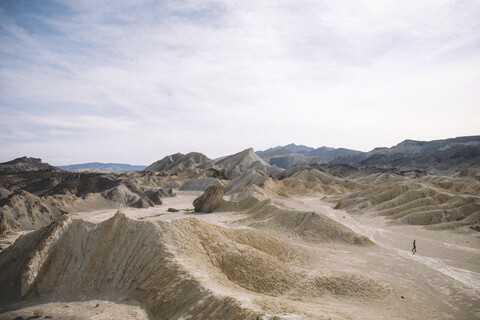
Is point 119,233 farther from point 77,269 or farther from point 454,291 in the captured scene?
point 454,291

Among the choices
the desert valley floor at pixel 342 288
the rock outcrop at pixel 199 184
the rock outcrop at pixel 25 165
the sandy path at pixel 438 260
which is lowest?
the sandy path at pixel 438 260

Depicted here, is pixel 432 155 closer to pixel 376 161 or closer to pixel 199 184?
pixel 376 161

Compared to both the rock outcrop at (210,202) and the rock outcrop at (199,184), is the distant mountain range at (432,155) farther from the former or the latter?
the rock outcrop at (210,202)

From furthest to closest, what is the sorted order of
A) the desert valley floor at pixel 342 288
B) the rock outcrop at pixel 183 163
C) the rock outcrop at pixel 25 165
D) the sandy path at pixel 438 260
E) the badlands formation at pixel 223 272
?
the rock outcrop at pixel 183 163, the rock outcrop at pixel 25 165, the sandy path at pixel 438 260, the badlands formation at pixel 223 272, the desert valley floor at pixel 342 288

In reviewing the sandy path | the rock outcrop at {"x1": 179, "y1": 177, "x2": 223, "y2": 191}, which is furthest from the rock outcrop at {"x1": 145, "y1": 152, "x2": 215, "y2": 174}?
the sandy path

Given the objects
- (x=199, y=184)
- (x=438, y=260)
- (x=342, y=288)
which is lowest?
(x=438, y=260)

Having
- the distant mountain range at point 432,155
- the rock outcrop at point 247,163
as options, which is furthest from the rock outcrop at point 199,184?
the distant mountain range at point 432,155

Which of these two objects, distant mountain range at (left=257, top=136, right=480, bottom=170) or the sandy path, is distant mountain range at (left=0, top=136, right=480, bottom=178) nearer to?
distant mountain range at (left=257, top=136, right=480, bottom=170)

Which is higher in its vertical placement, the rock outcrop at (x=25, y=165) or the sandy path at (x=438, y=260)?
the rock outcrop at (x=25, y=165)

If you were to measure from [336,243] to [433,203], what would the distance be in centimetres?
2595

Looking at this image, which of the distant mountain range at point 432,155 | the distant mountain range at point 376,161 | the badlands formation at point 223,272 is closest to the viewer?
the badlands formation at point 223,272

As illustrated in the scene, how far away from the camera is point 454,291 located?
1795 centimetres

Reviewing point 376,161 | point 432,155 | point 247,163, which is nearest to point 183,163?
point 247,163

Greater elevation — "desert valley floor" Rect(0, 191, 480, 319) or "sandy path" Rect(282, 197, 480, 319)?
"desert valley floor" Rect(0, 191, 480, 319)
